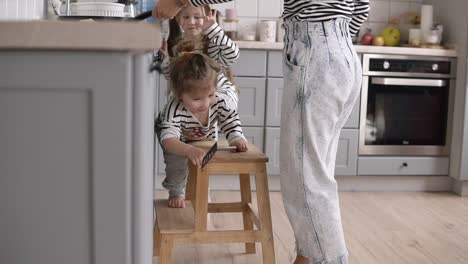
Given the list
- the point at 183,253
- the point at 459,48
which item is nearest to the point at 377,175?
the point at 459,48

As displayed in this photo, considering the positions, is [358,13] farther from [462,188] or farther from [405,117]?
[462,188]

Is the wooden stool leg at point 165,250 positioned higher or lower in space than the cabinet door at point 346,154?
lower

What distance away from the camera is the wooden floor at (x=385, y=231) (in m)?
2.71

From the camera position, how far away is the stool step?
7.41 feet

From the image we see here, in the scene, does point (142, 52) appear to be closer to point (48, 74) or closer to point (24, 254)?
point (48, 74)

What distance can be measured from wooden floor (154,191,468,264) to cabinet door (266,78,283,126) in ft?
1.45

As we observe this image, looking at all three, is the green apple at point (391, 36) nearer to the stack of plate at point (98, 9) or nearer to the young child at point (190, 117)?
the young child at point (190, 117)

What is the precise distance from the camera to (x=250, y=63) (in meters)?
3.87

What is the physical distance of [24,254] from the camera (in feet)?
3.72

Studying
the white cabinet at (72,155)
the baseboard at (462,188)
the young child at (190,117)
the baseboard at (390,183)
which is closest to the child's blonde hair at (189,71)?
the young child at (190,117)

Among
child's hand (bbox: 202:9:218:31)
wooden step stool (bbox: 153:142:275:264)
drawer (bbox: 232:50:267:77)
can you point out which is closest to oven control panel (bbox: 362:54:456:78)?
drawer (bbox: 232:50:267:77)

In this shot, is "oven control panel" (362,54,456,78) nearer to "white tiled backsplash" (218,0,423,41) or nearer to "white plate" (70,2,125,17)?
"white tiled backsplash" (218,0,423,41)

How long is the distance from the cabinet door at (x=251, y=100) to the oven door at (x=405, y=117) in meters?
0.61

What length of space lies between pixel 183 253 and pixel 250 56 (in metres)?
1.51
